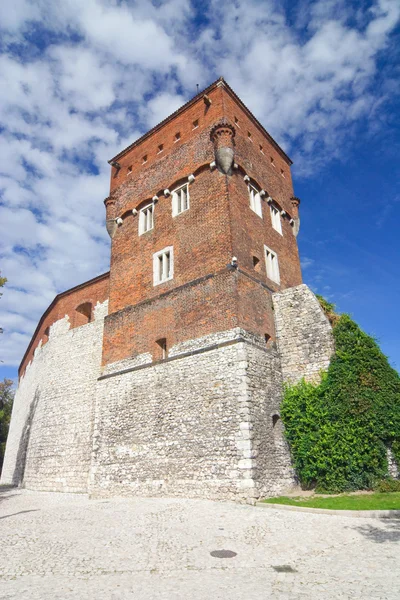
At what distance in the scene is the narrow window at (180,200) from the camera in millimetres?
17453

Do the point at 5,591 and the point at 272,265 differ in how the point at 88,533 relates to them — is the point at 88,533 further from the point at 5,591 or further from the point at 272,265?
the point at 272,265

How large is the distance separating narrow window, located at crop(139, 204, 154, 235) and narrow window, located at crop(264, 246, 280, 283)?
5496 mm

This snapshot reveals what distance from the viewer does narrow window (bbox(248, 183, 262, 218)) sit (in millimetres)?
17609

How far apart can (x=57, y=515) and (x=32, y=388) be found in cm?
1591

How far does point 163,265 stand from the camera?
56.6 ft

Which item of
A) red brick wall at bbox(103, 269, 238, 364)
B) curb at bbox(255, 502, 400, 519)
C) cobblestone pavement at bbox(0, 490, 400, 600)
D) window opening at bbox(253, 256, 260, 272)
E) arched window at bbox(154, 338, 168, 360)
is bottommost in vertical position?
cobblestone pavement at bbox(0, 490, 400, 600)

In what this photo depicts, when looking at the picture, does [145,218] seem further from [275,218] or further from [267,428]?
[267,428]

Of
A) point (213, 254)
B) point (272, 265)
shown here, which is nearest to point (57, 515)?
point (213, 254)

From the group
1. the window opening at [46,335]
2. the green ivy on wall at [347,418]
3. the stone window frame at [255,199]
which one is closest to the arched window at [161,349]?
the green ivy on wall at [347,418]

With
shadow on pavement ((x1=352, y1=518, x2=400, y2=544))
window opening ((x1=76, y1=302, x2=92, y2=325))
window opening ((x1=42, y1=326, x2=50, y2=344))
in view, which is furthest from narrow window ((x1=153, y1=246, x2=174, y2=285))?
shadow on pavement ((x1=352, y1=518, x2=400, y2=544))

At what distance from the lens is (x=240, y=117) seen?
18.9m

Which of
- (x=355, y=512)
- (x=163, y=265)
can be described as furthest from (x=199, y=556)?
(x=163, y=265)

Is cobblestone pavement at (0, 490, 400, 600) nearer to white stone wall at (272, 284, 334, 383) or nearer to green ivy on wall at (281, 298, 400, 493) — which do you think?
green ivy on wall at (281, 298, 400, 493)

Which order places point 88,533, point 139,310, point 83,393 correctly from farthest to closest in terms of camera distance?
point 83,393 < point 139,310 < point 88,533
